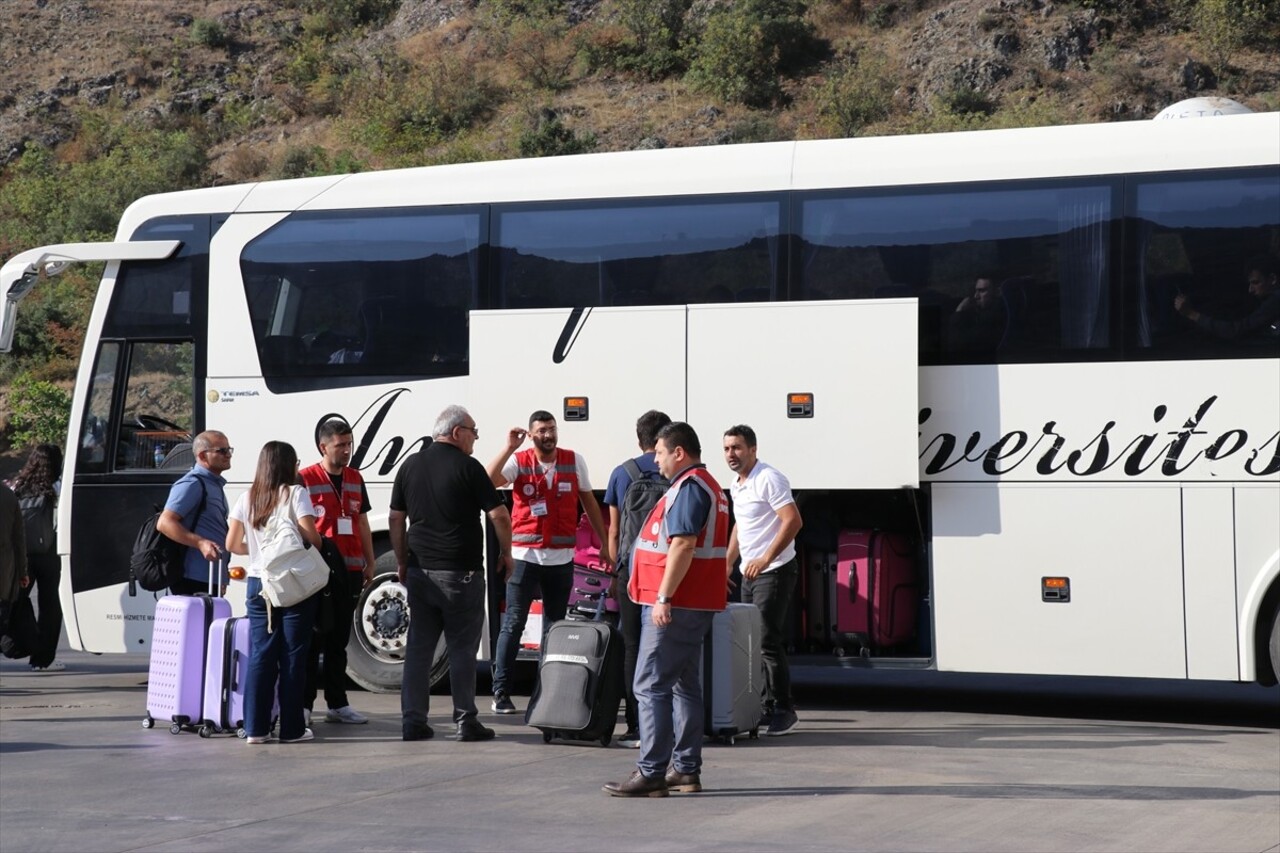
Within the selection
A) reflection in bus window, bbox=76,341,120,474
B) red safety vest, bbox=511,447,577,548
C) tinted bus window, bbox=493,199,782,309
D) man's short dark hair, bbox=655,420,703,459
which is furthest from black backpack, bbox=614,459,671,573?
reflection in bus window, bbox=76,341,120,474

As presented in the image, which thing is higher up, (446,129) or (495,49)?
(495,49)

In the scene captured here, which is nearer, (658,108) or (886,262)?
(886,262)

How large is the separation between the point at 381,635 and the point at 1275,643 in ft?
20.1

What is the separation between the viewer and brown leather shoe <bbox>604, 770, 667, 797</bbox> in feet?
26.0

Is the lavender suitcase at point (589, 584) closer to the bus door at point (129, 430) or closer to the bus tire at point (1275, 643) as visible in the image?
the bus door at point (129, 430)

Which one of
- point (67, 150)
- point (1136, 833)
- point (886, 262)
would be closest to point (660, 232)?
point (886, 262)

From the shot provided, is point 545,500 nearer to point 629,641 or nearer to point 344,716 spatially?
point 629,641

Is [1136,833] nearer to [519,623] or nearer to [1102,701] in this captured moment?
[519,623]

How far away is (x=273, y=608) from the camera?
948cm

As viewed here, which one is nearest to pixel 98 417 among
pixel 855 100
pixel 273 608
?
pixel 273 608

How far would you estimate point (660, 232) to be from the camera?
11477 mm

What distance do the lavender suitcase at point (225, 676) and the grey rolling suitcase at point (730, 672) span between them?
2.78 meters

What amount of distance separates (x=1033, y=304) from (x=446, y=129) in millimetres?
41926

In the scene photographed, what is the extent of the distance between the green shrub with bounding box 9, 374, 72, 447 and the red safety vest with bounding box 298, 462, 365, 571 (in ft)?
88.0
